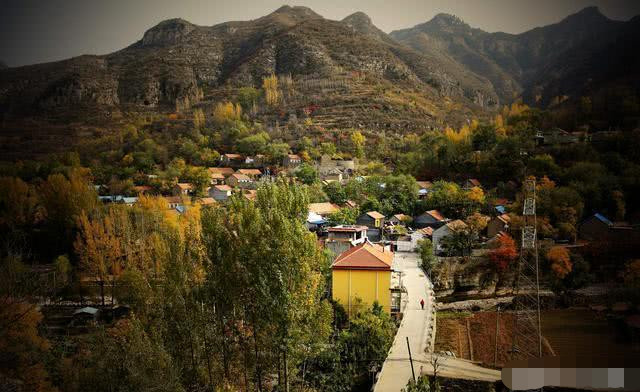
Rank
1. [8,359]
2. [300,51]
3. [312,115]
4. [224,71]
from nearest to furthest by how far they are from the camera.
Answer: [8,359] < [312,115] < [300,51] < [224,71]

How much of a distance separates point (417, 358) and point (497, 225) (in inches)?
604

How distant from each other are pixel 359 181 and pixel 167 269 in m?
25.5

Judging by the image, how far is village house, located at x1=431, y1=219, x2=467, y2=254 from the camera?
24.7 metres

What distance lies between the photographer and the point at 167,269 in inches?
414

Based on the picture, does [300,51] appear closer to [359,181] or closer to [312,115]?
[312,115]

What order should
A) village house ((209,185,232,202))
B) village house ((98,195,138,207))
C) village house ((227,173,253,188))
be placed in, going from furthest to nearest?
1. village house ((227,173,253,188))
2. village house ((209,185,232,202))
3. village house ((98,195,138,207))

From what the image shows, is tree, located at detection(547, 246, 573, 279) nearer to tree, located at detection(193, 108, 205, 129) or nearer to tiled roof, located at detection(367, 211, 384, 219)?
tiled roof, located at detection(367, 211, 384, 219)

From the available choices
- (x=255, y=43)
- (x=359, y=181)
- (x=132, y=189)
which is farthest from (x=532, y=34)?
(x=132, y=189)

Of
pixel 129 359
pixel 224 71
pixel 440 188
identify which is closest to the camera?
pixel 129 359

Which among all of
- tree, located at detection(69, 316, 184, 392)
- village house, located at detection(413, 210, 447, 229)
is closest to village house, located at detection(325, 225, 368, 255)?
village house, located at detection(413, 210, 447, 229)

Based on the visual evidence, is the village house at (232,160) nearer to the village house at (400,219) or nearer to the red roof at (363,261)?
the village house at (400,219)

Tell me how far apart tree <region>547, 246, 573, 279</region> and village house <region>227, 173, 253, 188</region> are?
2413 centimetres

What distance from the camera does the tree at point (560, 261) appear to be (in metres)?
21.2

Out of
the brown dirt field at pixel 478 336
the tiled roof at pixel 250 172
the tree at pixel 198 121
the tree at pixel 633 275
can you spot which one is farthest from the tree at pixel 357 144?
the tree at pixel 633 275
